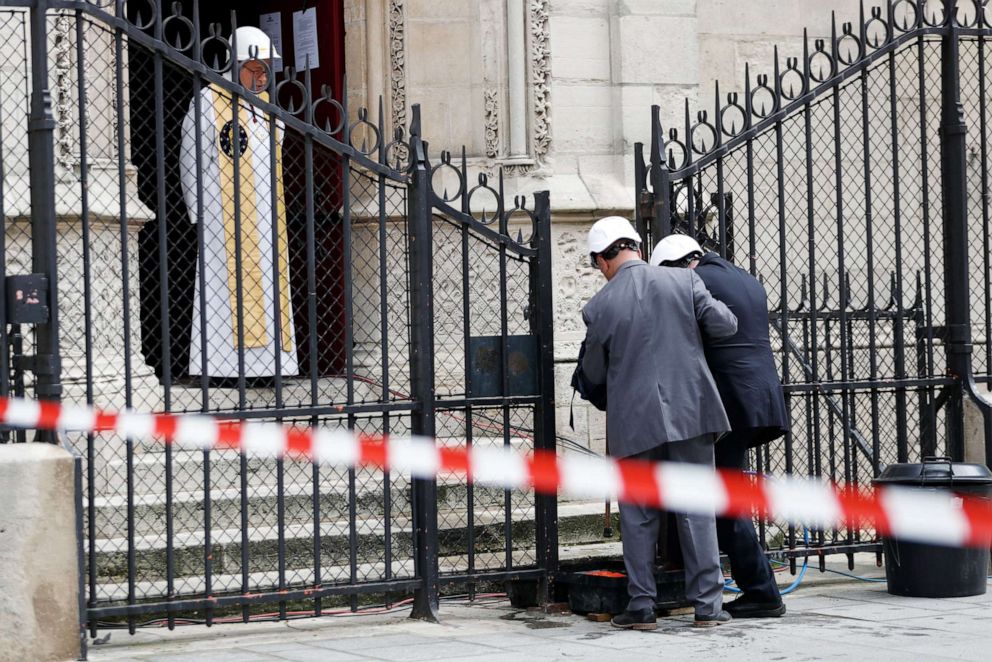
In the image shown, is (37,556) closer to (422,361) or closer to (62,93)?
(422,361)

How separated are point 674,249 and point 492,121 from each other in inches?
128

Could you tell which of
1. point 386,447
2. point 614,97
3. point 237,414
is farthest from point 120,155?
point 614,97

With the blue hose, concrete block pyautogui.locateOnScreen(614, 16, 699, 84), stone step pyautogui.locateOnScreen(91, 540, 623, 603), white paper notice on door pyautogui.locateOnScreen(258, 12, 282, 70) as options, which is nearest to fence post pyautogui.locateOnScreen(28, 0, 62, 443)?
stone step pyautogui.locateOnScreen(91, 540, 623, 603)

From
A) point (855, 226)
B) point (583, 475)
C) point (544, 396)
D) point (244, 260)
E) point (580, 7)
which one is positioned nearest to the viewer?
point (544, 396)

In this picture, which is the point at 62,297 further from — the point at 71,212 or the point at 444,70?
the point at 444,70

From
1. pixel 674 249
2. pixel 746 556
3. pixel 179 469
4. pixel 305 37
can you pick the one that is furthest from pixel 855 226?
pixel 179 469

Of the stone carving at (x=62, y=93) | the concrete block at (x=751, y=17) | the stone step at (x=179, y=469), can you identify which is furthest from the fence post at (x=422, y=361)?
the concrete block at (x=751, y=17)

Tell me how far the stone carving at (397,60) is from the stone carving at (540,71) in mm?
868

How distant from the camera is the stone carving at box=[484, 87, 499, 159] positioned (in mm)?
10828

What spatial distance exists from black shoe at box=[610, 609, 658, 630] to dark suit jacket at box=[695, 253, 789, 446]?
1.01 metres

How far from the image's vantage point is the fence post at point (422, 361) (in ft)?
26.1

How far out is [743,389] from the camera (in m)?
7.84

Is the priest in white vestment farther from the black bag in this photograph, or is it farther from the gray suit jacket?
the gray suit jacket

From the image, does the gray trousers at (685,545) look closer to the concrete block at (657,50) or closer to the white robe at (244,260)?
the white robe at (244,260)
